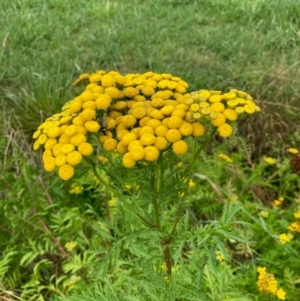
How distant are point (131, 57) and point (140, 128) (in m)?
2.99

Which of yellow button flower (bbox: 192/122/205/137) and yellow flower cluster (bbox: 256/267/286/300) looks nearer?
yellow button flower (bbox: 192/122/205/137)

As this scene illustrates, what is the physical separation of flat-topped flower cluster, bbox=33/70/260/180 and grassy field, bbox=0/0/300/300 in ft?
3.95

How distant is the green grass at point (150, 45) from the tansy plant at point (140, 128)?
6.30 ft

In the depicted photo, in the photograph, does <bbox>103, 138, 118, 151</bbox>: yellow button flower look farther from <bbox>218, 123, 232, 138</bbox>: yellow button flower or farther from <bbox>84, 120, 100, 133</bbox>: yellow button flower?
<bbox>218, 123, 232, 138</bbox>: yellow button flower

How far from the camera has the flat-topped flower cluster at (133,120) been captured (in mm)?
1229

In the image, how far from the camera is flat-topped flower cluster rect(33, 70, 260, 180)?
123 cm

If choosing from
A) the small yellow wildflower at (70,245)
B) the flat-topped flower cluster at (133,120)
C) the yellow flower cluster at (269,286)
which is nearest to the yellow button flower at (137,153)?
the flat-topped flower cluster at (133,120)

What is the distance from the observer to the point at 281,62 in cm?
377

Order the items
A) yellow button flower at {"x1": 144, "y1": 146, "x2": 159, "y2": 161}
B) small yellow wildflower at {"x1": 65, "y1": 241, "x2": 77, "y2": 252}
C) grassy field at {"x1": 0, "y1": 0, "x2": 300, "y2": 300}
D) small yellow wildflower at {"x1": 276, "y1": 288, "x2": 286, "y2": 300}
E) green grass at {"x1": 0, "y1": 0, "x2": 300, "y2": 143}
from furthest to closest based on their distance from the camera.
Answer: green grass at {"x1": 0, "y1": 0, "x2": 300, "y2": 143}, grassy field at {"x1": 0, "y1": 0, "x2": 300, "y2": 300}, small yellow wildflower at {"x1": 65, "y1": 241, "x2": 77, "y2": 252}, small yellow wildflower at {"x1": 276, "y1": 288, "x2": 286, "y2": 300}, yellow button flower at {"x1": 144, "y1": 146, "x2": 159, "y2": 161}

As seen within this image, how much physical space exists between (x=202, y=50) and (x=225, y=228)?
311 centimetres

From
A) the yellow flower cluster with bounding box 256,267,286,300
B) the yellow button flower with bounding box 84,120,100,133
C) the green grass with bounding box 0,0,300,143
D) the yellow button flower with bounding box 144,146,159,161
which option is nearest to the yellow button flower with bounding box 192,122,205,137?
the yellow button flower with bounding box 144,146,159,161

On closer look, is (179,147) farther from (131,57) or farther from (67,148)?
(131,57)

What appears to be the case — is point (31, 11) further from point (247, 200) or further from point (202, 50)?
point (247, 200)

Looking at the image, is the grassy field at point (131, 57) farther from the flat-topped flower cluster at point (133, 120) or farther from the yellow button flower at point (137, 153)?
the yellow button flower at point (137, 153)
